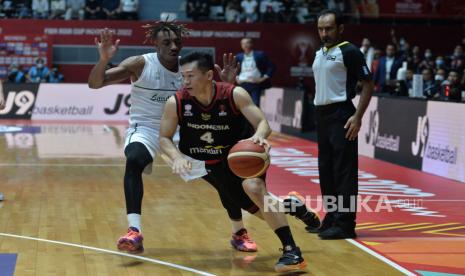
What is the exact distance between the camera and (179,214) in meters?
9.33

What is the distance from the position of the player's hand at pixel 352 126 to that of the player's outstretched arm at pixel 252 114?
143cm

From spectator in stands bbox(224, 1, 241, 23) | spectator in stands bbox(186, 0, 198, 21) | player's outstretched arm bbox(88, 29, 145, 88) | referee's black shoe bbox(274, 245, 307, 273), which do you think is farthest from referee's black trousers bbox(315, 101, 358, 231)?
spectator in stands bbox(224, 1, 241, 23)

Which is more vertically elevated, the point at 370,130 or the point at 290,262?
the point at 290,262

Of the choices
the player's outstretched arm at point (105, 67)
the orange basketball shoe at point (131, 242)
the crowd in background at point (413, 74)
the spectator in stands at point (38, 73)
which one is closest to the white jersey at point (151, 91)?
the player's outstretched arm at point (105, 67)

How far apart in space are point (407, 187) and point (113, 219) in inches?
179

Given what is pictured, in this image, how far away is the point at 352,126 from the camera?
309 inches

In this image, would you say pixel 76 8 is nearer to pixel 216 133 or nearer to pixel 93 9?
pixel 93 9

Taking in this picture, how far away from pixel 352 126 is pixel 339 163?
40cm

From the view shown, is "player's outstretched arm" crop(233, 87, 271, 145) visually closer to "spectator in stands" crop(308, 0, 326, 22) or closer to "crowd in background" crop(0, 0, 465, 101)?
"crowd in background" crop(0, 0, 465, 101)

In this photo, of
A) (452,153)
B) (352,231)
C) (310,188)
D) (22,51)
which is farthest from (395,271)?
(22,51)

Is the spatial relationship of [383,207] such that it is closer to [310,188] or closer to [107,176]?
[310,188]

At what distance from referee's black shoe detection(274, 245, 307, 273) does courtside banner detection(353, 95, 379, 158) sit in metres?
9.31

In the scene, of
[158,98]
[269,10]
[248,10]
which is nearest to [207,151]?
[158,98]

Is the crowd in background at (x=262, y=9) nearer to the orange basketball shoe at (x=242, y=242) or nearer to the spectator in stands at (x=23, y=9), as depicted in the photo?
the spectator in stands at (x=23, y=9)
